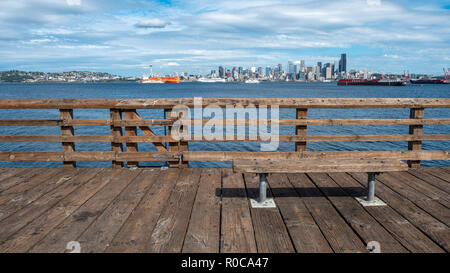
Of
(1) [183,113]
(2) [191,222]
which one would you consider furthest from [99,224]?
Result: (1) [183,113]

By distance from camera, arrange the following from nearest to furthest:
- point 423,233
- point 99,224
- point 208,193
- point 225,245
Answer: point 225,245, point 423,233, point 99,224, point 208,193

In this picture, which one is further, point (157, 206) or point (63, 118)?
point (63, 118)

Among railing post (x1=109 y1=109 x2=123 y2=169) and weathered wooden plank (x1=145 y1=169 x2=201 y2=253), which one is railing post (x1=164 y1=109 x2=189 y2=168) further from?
railing post (x1=109 y1=109 x2=123 y2=169)

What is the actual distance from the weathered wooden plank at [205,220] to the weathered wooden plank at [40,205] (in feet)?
6.36

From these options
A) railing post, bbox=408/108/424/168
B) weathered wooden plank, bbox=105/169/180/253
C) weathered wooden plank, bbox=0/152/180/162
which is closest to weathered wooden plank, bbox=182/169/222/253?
weathered wooden plank, bbox=105/169/180/253

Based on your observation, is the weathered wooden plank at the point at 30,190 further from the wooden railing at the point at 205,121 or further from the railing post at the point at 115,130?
the railing post at the point at 115,130

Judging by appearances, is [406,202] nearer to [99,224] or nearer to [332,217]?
[332,217]

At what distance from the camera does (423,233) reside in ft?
10.8

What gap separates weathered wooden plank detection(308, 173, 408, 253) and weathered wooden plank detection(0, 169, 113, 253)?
3400mm

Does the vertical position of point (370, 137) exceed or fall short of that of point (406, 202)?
it exceeds it

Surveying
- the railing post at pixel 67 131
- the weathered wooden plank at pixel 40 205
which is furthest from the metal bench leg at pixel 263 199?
the railing post at pixel 67 131

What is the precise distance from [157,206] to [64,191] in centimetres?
168

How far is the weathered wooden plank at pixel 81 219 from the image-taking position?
10.1ft

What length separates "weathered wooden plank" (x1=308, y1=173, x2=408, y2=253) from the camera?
3106mm
